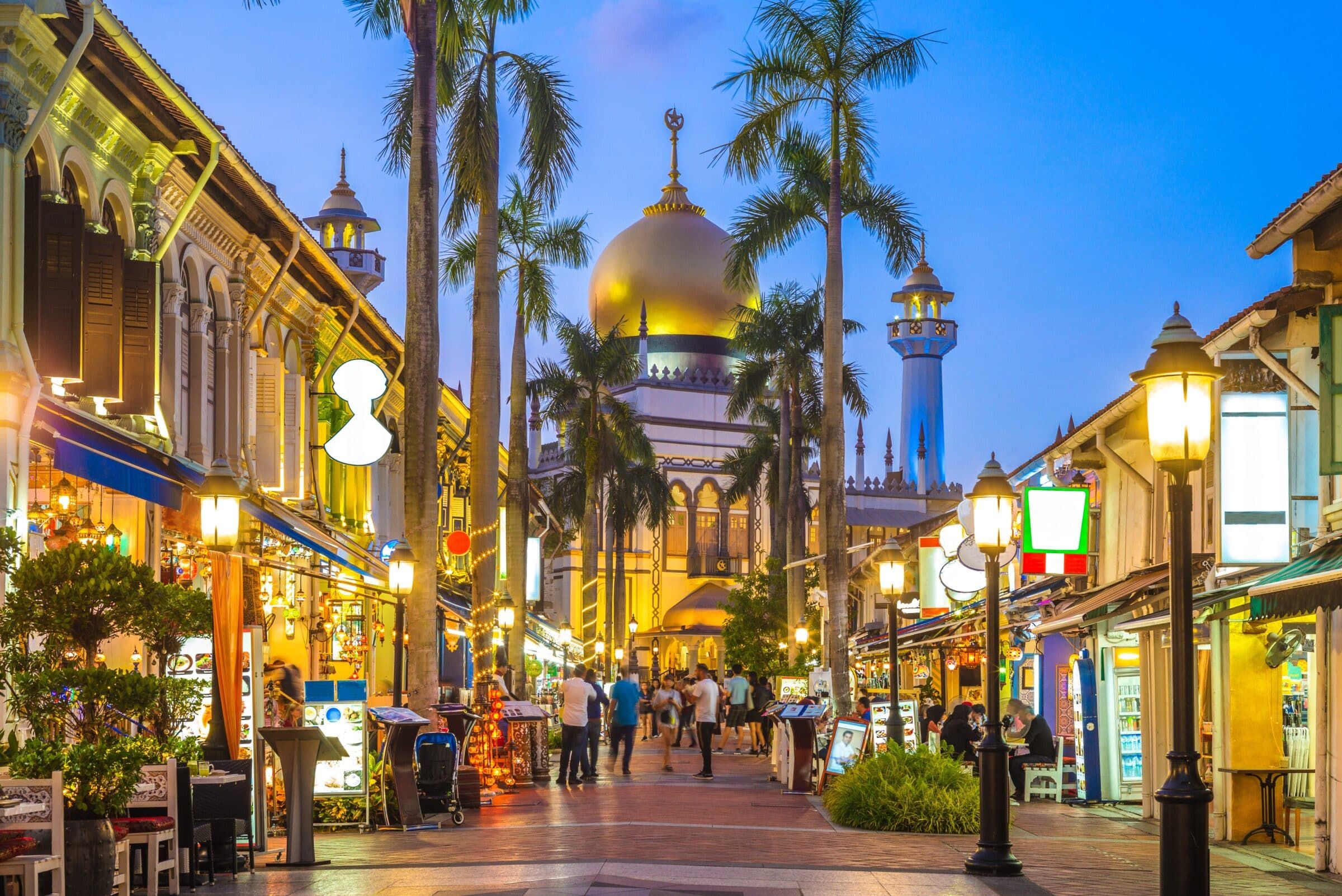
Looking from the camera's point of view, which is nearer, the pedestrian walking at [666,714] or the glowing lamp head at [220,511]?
the glowing lamp head at [220,511]

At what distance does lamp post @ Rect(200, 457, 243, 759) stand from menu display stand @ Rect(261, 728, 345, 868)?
0.39 meters

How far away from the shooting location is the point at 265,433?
26.3 m

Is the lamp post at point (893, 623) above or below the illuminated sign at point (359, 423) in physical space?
below

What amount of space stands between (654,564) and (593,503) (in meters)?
31.2

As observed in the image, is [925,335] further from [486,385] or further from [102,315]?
[102,315]

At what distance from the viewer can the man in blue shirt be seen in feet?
95.1

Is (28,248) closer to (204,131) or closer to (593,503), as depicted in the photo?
(204,131)

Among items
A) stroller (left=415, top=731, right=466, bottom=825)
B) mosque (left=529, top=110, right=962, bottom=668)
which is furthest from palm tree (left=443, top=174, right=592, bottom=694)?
mosque (left=529, top=110, right=962, bottom=668)

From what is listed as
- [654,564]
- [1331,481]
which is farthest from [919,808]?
[654,564]

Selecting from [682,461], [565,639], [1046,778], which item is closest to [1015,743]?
[1046,778]

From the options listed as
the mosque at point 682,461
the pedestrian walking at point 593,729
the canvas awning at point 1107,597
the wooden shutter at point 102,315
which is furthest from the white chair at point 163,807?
the mosque at point 682,461

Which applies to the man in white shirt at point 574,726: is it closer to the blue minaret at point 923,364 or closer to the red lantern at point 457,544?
the red lantern at point 457,544

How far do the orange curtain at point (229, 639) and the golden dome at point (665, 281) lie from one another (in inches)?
2622

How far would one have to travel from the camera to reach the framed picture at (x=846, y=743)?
72.7ft
